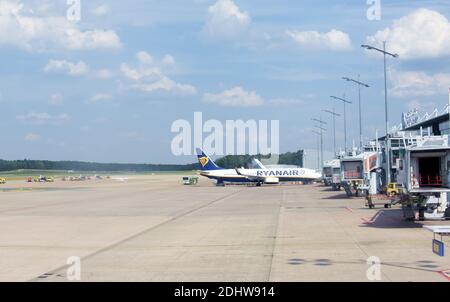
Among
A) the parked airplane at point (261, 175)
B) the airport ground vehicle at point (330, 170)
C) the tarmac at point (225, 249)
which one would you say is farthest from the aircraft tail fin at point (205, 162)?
the tarmac at point (225, 249)

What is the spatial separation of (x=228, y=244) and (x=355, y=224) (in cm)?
842

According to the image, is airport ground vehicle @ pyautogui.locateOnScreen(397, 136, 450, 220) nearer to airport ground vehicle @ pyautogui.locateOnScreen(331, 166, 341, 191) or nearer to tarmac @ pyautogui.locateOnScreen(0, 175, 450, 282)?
tarmac @ pyautogui.locateOnScreen(0, 175, 450, 282)

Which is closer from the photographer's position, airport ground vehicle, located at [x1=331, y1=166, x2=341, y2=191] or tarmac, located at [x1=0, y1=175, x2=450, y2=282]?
tarmac, located at [x1=0, y1=175, x2=450, y2=282]

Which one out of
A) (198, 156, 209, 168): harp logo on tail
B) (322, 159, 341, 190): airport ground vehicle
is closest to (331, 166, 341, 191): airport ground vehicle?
(322, 159, 341, 190): airport ground vehicle

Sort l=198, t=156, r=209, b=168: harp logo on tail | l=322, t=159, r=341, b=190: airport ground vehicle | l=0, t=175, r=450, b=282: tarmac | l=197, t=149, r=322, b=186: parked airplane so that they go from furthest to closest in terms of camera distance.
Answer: l=198, t=156, r=209, b=168: harp logo on tail → l=197, t=149, r=322, b=186: parked airplane → l=322, t=159, r=341, b=190: airport ground vehicle → l=0, t=175, r=450, b=282: tarmac

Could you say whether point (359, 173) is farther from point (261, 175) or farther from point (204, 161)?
point (204, 161)

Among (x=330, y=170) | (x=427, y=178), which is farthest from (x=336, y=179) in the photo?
(x=427, y=178)

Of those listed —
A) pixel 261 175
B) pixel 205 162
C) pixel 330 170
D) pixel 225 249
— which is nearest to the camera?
pixel 225 249

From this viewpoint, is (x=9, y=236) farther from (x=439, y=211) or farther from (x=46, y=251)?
(x=439, y=211)

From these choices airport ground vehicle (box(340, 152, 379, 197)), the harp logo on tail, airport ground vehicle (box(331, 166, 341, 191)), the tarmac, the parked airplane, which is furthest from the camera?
the harp logo on tail

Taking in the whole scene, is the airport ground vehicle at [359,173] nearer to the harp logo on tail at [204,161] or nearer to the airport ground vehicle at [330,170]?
the airport ground vehicle at [330,170]

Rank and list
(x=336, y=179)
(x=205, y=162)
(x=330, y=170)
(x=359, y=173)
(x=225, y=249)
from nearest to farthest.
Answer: (x=225, y=249)
(x=359, y=173)
(x=336, y=179)
(x=330, y=170)
(x=205, y=162)

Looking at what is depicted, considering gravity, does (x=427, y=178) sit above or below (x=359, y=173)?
below
